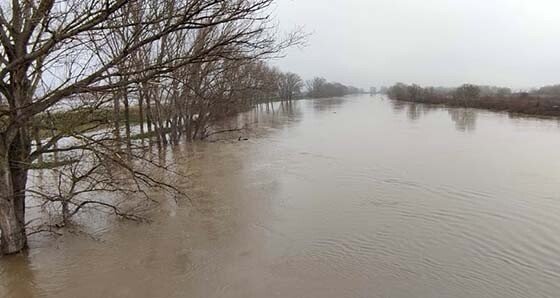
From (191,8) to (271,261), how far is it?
140 inches

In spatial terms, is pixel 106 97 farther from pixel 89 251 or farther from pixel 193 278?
pixel 193 278

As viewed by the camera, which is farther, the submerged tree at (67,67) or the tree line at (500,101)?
the tree line at (500,101)

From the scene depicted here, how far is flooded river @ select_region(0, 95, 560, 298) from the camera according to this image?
214 inches

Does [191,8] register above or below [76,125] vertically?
above

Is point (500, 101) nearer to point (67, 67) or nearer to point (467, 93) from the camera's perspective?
point (467, 93)

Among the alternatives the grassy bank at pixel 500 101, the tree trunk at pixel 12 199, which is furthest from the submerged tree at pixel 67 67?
the grassy bank at pixel 500 101

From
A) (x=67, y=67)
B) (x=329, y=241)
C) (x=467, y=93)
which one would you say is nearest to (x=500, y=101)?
(x=467, y=93)

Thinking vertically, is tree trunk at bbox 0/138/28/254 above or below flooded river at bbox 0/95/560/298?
above

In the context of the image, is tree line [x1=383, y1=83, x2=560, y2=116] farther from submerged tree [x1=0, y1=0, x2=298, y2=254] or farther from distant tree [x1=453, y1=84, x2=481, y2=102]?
submerged tree [x1=0, y1=0, x2=298, y2=254]

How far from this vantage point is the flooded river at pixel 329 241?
5.43 m

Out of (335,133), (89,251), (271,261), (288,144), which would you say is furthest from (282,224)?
(335,133)

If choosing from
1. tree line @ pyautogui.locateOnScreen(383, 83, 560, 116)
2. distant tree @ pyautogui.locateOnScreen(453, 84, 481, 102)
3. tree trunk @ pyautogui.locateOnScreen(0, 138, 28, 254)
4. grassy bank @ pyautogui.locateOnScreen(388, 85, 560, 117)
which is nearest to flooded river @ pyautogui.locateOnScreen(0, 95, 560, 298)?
tree trunk @ pyautogui.locateOnScreen(0, 138, 28, 254)

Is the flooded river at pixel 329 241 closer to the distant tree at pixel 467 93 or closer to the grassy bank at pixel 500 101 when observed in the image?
the grassy bank at pixel 500 101

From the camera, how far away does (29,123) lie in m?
5.46
